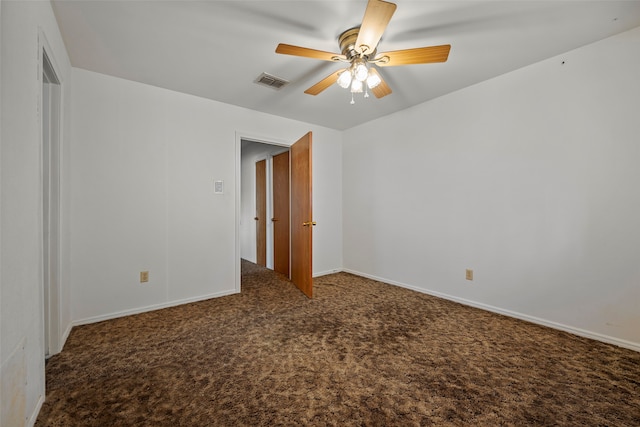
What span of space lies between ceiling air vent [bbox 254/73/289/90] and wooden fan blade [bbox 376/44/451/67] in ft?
4.00

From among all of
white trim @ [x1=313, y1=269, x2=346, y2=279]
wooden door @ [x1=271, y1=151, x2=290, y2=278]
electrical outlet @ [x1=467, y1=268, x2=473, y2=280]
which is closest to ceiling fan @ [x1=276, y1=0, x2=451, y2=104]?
electrical outlet @ [x1=467, y1=268, x2=473, y2=280]

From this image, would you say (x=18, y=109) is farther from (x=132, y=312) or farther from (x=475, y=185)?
(x=475, y=185)

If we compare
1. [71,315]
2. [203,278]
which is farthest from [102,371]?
[203,278]

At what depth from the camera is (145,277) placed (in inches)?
113

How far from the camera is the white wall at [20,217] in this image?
106 cm

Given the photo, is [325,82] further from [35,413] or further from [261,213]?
[261,213]

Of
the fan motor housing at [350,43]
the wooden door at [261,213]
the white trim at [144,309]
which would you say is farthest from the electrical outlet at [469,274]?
the wooden door at [261,213]

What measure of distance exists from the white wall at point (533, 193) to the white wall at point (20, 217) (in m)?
3.51

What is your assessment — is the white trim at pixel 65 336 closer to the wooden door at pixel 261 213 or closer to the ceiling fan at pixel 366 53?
the ceiling fan at pixel 366 53

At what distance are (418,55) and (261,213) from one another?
4.02 meters

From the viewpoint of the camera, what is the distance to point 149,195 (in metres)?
2.89

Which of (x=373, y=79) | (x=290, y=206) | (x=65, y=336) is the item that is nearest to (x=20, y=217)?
(x=65, y=336)

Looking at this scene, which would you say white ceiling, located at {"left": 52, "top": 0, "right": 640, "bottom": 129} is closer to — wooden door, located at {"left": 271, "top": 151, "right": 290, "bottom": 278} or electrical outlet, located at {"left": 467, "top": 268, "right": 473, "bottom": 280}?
wooden door, located at {"left": 271, "top": 151, "right": 290, "bottom": 278}

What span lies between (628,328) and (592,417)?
3.86 ft
